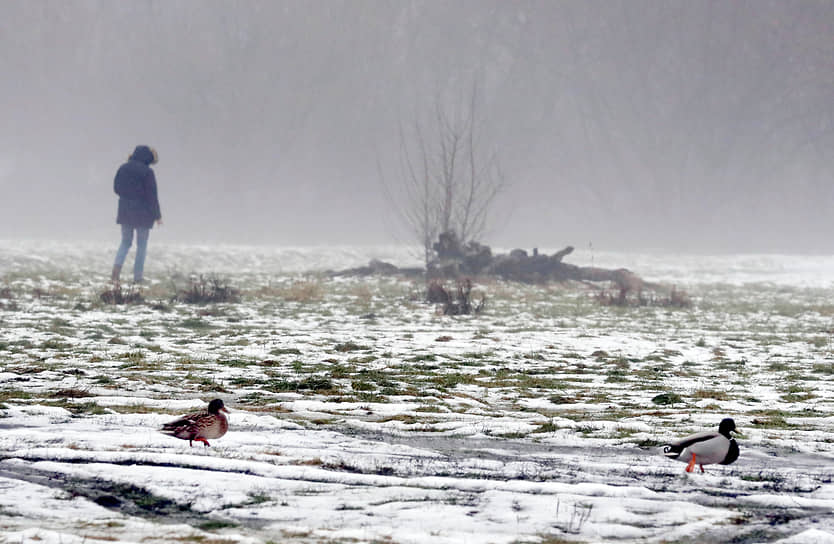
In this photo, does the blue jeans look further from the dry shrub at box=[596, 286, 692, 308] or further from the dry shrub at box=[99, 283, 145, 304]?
the dry shrub at box=[596, 286, 692, 308]

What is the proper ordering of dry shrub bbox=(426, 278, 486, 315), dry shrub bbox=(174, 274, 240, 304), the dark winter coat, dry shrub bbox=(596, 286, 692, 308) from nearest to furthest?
dry shrub bbox=(426, 278, 486, 315), dry shrub bbox=(174, 274, 240, 304), the dark winter coat, dry shrub bbox=(596, 286, 692, 308)

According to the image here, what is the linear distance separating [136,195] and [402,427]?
1386cm

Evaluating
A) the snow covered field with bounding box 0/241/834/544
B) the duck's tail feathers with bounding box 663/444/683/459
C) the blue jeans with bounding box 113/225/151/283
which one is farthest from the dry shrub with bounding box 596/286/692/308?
the duck's tail feathers with bounding box 663/444/683/459

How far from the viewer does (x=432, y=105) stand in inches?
3337

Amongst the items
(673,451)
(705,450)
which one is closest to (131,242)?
(673,451)

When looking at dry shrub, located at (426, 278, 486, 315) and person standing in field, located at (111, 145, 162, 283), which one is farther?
person standing in field, located at (111, 145, 162, 283)

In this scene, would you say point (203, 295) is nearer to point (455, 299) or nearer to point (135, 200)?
point (135, 200)

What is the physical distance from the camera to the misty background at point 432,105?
83.8 meters

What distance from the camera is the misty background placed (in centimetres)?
8375

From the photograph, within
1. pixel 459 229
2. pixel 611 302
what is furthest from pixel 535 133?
pixel 611 302

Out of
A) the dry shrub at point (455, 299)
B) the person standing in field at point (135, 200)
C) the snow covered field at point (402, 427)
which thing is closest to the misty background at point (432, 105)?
the person standing in field at point (135, 200)

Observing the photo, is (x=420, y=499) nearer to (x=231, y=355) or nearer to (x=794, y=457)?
(x=794, y=457)

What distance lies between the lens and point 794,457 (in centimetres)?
579

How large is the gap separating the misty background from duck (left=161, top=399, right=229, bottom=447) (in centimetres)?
7516
